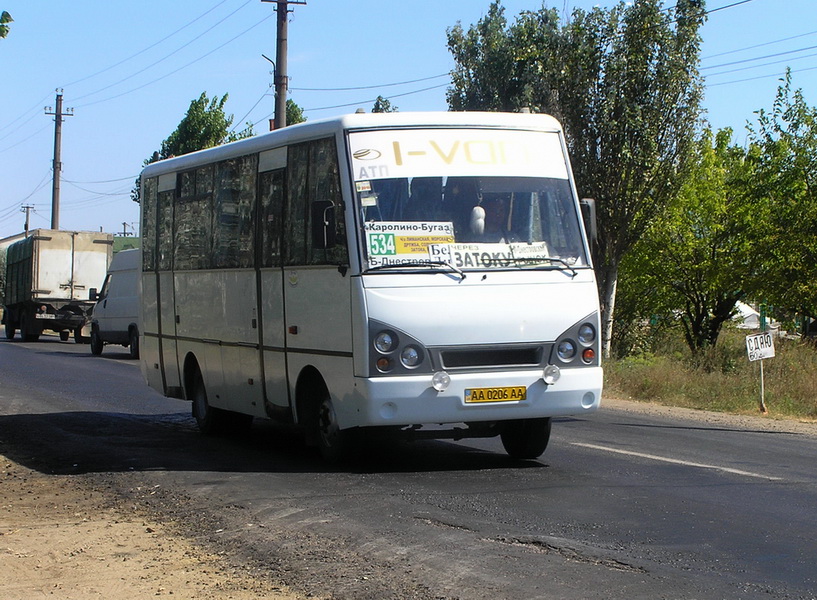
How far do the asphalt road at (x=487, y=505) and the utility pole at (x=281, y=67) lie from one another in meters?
15.5

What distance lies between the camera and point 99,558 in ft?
24.2

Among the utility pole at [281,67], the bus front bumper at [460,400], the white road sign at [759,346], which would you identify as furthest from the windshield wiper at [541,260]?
the utility pole at [281,67]

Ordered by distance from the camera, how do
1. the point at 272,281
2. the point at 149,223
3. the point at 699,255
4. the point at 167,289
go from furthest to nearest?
the point at 699,255
the point at 149,223
the point at 167,289
the point at 272,281

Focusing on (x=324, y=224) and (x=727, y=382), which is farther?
(x=727, y=382)

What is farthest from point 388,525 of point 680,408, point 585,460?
point 680,408

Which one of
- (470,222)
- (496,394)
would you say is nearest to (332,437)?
(496,394)

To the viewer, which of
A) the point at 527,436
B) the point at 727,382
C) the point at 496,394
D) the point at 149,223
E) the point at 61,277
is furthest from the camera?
the point at 61,277

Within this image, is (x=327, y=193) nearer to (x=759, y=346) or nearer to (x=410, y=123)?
(x=410, y=123)

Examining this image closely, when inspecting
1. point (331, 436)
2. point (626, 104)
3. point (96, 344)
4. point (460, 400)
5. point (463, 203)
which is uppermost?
point (626, 104)

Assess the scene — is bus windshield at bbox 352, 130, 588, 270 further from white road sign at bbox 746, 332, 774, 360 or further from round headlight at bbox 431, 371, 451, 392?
white road sign at bbox 746, 332, 774, 360

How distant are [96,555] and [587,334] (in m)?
4.66

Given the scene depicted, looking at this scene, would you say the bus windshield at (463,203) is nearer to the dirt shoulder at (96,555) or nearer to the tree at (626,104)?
the dirt shoulder at (96,555)

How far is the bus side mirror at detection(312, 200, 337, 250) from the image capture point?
10.1 meters

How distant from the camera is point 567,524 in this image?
802 cm
